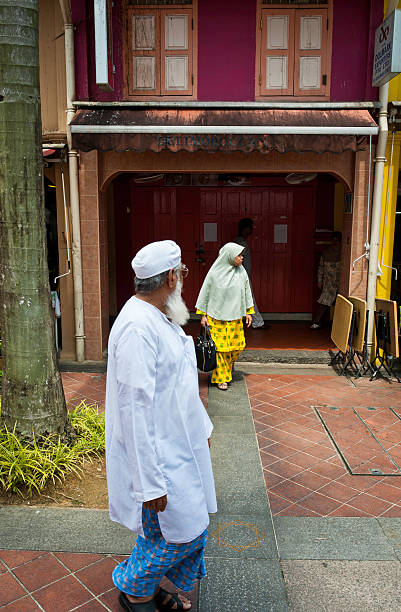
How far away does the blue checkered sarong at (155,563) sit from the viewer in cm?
259

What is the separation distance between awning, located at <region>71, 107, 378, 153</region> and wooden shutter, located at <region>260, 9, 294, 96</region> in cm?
72

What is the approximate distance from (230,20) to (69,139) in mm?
2651

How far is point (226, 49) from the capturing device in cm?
725

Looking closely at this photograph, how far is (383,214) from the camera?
756 cm

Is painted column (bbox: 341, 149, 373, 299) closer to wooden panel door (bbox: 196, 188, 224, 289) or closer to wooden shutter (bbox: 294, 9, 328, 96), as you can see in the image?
wooden shutter (bbox: 294, 9, 328, 96)

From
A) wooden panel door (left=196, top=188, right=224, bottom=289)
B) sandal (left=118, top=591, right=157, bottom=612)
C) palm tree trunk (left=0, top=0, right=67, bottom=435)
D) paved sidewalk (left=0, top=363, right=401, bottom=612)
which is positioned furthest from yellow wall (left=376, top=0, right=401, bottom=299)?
sandal (left=118, top=591, right=157, bottom=612)

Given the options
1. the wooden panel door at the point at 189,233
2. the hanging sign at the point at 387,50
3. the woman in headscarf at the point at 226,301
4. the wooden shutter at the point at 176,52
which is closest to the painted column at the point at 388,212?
the hanging sign at the point at 387,50

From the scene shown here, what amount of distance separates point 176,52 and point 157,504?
6.50 m

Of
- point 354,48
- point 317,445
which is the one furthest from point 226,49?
point 317,445

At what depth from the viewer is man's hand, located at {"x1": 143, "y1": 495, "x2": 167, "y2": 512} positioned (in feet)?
7.86

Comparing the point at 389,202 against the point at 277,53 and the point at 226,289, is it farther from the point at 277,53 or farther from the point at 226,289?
the point at 226,289

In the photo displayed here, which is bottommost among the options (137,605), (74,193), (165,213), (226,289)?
(137,605)

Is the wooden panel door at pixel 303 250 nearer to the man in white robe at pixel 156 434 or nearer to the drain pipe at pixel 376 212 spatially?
the drain pipe at pixel 376 212

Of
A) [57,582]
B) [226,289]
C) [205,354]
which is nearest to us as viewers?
[57,582]
